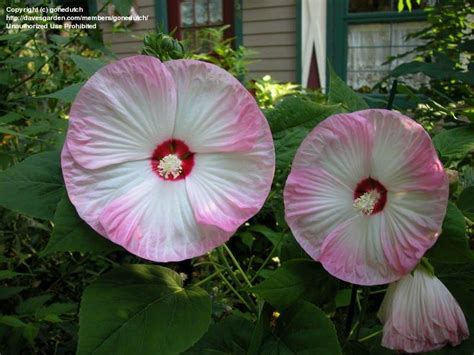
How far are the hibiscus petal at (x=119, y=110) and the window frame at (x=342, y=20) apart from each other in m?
4.70

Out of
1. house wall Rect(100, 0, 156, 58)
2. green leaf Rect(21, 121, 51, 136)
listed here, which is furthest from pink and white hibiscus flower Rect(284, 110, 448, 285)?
house wall Rect(100, 0, 156, 58)

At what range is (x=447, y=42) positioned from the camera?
95.8 inches

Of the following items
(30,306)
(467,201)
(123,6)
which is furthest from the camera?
(123,6)

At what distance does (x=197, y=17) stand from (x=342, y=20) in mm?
1798

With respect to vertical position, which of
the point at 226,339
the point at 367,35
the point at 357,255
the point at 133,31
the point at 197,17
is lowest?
the point at 226,339

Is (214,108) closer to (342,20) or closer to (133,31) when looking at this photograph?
(342,20)

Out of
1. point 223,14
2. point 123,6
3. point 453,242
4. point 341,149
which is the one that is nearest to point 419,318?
point 453,242

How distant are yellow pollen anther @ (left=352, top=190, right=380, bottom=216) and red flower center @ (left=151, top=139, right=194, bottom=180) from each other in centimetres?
18

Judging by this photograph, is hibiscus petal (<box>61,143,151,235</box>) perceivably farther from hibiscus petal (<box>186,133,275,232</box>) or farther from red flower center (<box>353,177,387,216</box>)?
red flower center (<box>353,177,387,216</box>)

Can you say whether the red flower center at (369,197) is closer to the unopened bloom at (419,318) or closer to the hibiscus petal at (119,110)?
the unopened bloom at (419,318)

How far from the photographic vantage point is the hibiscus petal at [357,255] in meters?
0.48

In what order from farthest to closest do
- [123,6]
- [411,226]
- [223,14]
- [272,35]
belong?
[223,14]
[272,35]
[123,6]
[411,226]

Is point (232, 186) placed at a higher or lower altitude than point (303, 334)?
higher

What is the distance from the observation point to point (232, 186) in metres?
0.50
